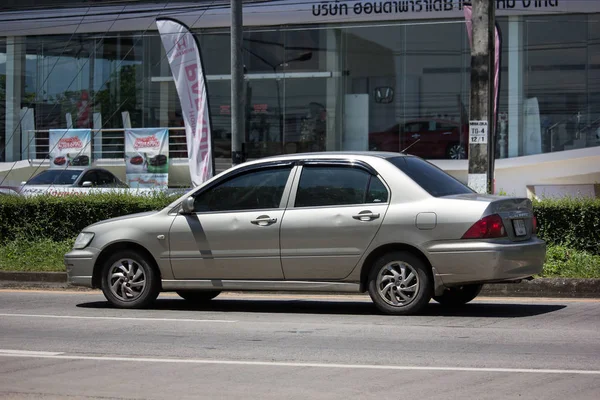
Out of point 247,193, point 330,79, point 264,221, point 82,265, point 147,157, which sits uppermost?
point 330,79

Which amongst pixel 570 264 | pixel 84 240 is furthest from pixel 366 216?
pixel 570 264

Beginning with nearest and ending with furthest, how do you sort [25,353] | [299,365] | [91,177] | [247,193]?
1. [299,365]
2. [25,353]
3. [247,193]
4. [91,177]

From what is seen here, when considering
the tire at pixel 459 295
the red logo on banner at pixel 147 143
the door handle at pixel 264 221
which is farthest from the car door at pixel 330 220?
the red logo on banner at pixel 147 143

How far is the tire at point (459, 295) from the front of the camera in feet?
34.0

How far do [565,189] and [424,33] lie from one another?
6.05 m

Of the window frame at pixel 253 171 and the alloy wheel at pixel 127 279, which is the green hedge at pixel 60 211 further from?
the window frame at pixel 253 171

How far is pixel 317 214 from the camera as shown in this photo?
9.83m

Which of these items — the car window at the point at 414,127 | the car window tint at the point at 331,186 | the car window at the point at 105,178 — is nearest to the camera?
the car window tint at the point at 331,186

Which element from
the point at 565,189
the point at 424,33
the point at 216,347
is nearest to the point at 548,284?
the point at 216,347

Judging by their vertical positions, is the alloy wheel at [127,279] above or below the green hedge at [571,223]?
below

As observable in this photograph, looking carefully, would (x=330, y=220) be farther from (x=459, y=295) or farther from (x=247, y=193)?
(x=459, y=295)

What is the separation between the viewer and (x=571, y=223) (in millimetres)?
13195

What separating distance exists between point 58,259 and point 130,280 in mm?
4765

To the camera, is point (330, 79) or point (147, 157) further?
point (147, 157)
